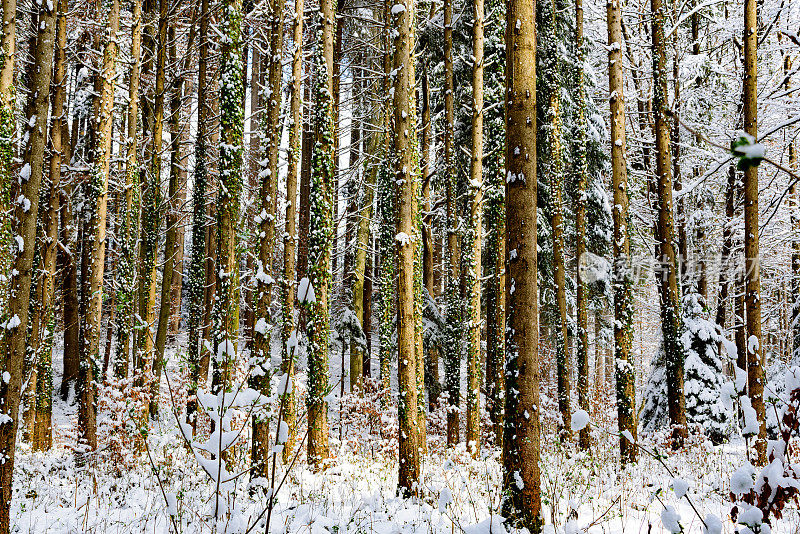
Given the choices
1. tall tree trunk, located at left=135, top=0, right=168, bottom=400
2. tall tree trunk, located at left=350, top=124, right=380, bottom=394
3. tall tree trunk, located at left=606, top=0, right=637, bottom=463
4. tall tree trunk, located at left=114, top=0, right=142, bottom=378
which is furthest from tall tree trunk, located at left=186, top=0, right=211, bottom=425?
tall tree trunk, located at left=606, top=0, right=637, bottom=463

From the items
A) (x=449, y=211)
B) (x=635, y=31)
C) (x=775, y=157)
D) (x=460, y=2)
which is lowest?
(x=449, y=211)

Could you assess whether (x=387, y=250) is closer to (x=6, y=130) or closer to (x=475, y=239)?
(x=475, y=239)

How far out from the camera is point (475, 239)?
1003cm

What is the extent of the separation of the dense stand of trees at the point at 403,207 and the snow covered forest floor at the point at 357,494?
0.51m

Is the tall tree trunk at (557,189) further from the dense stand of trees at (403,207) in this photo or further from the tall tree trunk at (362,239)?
the tall tree trunk at (362,239)

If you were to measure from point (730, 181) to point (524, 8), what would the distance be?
34.5ft

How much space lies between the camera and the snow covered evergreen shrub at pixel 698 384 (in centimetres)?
1082

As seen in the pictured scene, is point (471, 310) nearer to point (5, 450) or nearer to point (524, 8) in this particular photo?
point (524, 8)

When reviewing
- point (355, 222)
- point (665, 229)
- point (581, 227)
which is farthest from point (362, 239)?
point (665, 229)

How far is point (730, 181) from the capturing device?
12086 millimetres

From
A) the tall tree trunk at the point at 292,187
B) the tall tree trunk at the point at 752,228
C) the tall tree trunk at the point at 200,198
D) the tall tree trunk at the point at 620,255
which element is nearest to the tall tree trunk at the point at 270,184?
the tall tree trunk at the point at 292,187

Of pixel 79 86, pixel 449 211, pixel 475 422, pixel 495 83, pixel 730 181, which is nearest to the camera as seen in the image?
pixel 475 422

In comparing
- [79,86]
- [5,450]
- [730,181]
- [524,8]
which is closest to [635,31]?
[730,181]

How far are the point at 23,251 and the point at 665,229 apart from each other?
10275 mm
